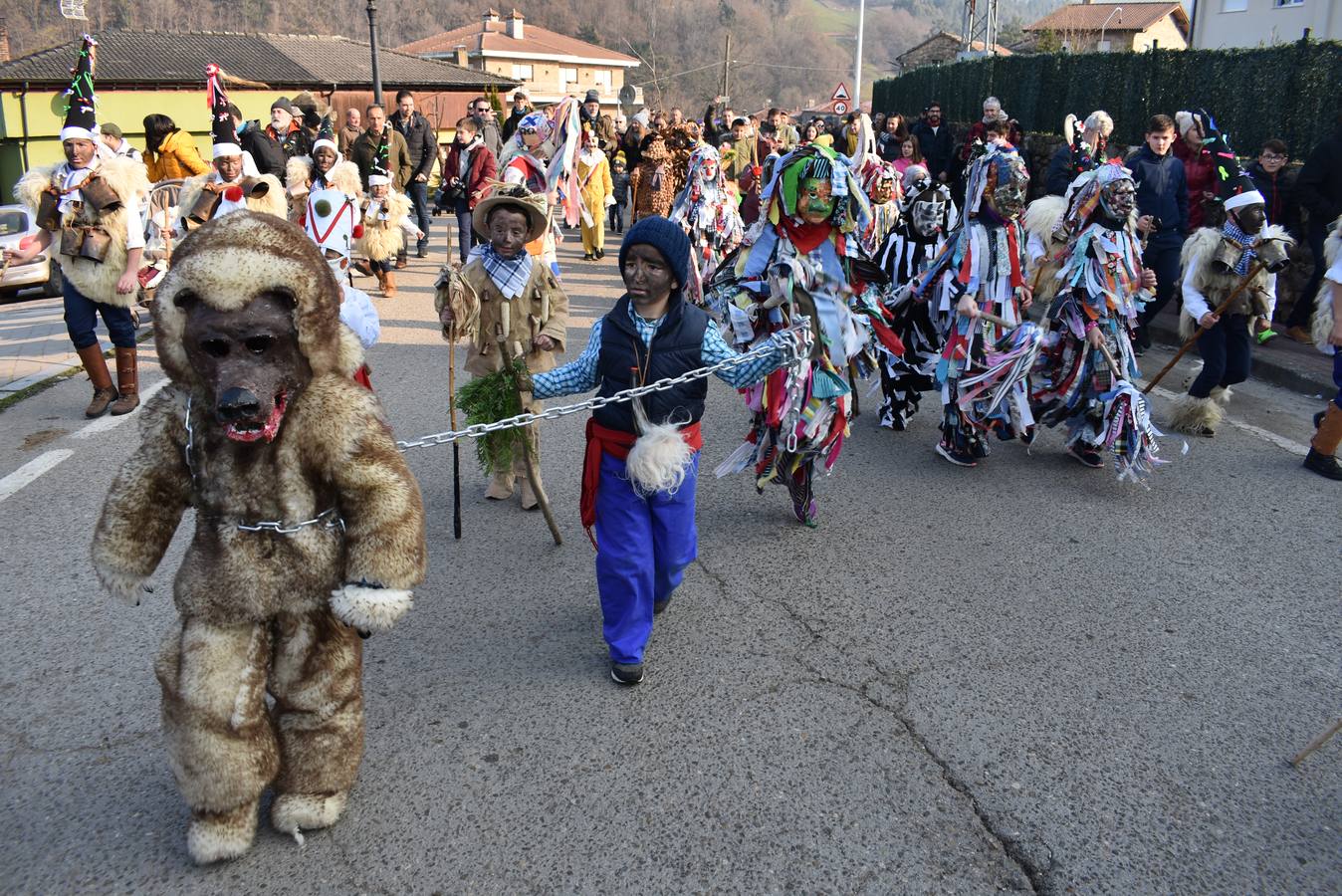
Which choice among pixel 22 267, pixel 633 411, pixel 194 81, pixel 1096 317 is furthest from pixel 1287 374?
pixel 194 81

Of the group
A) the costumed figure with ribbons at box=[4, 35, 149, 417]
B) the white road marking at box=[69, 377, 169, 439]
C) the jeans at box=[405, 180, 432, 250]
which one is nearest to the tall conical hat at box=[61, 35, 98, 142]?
the costumed figure with ribbons at box=[4, 35, 149, 417]

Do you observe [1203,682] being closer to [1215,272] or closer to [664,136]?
[1215,272]

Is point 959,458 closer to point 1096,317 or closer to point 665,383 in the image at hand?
point 1096,317

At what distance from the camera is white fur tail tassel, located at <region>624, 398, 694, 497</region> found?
12.0 ft

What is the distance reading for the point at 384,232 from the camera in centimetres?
1177

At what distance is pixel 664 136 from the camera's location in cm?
1455

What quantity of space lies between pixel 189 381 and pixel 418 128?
1267 cm

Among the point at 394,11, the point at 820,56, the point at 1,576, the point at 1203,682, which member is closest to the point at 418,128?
the point at 1,576

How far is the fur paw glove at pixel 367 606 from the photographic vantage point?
9.18 ft

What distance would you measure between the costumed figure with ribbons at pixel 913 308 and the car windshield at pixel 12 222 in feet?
44.1

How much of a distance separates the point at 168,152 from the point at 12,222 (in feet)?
23.1

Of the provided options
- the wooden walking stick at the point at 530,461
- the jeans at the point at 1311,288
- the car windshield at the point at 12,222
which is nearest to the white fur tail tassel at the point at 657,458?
the wooden walking stick at the point at 530,461

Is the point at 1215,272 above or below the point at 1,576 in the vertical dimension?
→ above

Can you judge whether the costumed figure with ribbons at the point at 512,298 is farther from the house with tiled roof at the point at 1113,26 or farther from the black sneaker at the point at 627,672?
the house with tiled roof at the point at 1113,26
